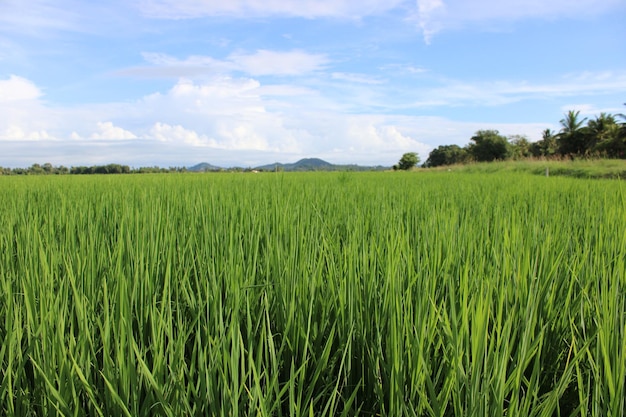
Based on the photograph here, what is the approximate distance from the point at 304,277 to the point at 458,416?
40cm

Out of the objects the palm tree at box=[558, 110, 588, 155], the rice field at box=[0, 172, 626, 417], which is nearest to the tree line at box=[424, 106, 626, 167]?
the palm tree at box=[558, 110, 588, 155]

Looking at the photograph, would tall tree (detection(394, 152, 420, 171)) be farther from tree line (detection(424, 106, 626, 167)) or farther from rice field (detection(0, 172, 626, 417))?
rice field (detection(0, 172, 626, 417))

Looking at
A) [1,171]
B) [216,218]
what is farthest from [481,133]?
[216,218]

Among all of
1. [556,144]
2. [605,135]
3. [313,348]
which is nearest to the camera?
[313,348]

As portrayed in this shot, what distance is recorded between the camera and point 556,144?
1387 inches

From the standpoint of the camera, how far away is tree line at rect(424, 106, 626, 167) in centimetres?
2416

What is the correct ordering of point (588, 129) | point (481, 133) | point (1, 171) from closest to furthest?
point (1, 171) < point (588, 129) < point (481, 133)

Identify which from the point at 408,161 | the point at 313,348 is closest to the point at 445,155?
the point at 408,161

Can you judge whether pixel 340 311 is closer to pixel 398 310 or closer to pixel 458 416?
pixel 398 310

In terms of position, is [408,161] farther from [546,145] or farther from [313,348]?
[313,348]

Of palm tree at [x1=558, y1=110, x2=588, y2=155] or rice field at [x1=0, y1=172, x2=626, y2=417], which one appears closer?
rice field at [x1=0, y1=172, x2=626, y2=417]

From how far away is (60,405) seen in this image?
2.01 feet

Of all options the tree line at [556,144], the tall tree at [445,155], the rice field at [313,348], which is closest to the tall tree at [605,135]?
the tree line at [556,144]

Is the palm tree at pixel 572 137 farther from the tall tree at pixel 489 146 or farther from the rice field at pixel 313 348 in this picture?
the rice field at pixel 313 348
